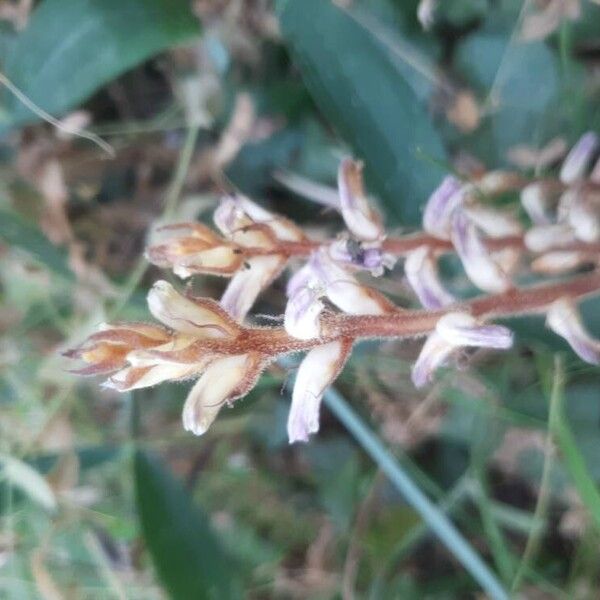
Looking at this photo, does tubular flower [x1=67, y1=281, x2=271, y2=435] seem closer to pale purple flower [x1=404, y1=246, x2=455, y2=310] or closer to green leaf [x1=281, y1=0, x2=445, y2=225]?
pale purple flower [x1=404, y1=246, x2=455, y2=310]

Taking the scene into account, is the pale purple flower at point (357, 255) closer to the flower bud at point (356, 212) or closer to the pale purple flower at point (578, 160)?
the flower bud at point (356, 212)

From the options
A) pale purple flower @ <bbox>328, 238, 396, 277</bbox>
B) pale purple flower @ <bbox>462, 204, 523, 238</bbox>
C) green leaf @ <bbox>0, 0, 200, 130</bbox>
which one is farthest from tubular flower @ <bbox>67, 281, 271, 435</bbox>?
green leaf @ <bbox>0, 0, 200, 130</bbox>

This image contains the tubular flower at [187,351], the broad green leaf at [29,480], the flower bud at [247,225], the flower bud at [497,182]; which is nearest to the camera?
the tubular flower at [187,351]

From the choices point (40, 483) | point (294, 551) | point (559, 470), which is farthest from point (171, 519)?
point (559, 470)

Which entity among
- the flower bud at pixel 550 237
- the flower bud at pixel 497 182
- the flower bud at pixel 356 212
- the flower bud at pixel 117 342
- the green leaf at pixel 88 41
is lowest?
the flower bud at pixel 550 237

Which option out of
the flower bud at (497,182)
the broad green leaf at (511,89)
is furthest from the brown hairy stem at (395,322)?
the broad green leaf at (511,89)

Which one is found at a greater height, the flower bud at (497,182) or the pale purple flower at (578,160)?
the pale purple flower at (578,160)

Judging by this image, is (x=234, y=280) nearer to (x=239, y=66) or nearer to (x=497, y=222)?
(x=497, y=222)
